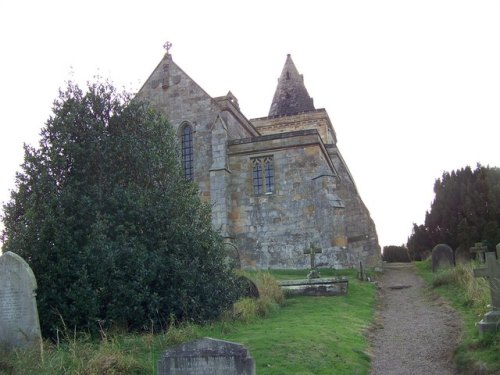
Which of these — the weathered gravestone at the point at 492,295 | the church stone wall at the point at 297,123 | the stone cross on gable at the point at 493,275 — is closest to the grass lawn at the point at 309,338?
the weathered gravestone at the point at 492,295

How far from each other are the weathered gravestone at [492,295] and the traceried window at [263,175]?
1474 centimetres

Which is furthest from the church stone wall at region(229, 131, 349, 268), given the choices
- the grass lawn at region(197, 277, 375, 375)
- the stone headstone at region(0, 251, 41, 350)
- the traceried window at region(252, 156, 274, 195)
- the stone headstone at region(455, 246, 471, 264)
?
the stone headstone at region(0, 251, 41, 350)

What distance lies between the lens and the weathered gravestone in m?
10.1

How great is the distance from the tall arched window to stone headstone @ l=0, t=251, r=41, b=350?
55.3 ft

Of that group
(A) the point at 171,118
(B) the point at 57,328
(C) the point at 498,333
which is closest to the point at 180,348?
(B) the point at 57,328

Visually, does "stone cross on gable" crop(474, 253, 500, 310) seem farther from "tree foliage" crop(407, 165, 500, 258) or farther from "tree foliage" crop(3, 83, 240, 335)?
"tree foliage" crop(407, 165, 500, 258)

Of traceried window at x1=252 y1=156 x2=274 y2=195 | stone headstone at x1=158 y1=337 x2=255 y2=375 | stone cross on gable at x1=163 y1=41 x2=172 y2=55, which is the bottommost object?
stone headstone at x1=158 y1=337 x2=255 y2=375

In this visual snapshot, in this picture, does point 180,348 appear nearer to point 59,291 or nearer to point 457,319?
point 59,291

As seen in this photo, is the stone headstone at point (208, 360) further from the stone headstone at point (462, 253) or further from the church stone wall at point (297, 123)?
the church stone wall at point (297, 123)

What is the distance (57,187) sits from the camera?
40.8 feet

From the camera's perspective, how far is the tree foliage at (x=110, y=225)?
11.3m

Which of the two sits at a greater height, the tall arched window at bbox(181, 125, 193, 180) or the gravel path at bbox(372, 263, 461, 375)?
the tall arched window at bbox(181, 125, 193, 180)

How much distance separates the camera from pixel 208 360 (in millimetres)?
7184

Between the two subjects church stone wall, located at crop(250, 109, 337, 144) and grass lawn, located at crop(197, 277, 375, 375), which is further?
church stone wall, located at crop(250, 109, 337, 144)
